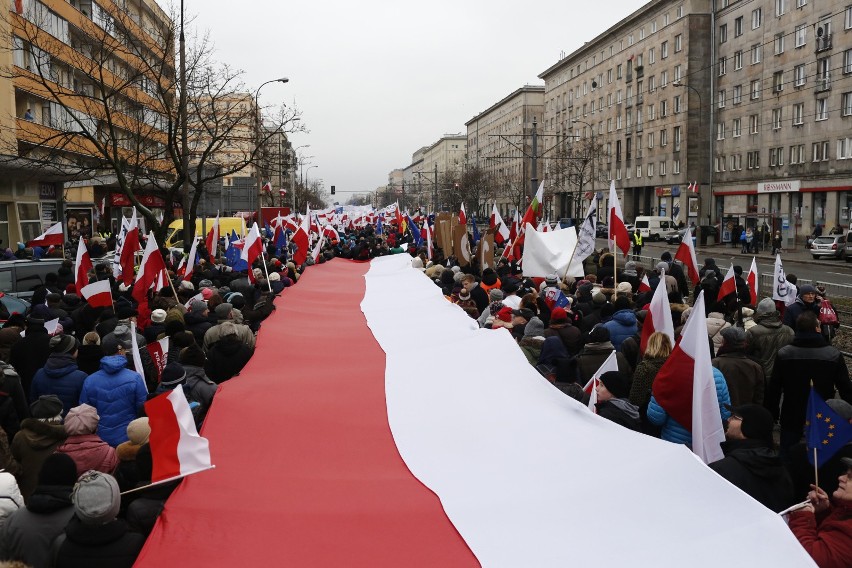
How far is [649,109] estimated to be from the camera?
7238cm

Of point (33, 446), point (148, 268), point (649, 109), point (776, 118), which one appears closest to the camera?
point (33, 446)

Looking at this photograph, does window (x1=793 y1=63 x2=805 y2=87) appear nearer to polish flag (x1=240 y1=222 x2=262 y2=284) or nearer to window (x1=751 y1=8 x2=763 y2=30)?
window (x1=751 y1=8 x2=763 y2=30)

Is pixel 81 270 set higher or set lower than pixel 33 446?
higher

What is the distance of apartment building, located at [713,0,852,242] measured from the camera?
47.4 meters

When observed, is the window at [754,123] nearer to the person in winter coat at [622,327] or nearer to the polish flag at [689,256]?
the polish flag at [689,256]

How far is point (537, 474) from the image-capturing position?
483cm

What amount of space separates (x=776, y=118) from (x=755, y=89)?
3.41 m

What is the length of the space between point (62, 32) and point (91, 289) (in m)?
34.2

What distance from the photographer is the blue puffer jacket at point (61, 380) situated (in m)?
7.36

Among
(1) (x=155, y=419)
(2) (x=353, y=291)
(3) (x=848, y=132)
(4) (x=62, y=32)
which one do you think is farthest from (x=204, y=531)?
(3) (x=848, y=132)

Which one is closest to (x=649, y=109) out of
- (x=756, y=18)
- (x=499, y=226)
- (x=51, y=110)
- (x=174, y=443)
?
(x=756, y=18)

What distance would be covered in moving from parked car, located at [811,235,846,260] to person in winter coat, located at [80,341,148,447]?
127 ft

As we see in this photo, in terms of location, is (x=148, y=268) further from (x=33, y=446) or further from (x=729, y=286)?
(x=729, y=286)

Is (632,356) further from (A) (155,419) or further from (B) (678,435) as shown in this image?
(A) (155,419)
